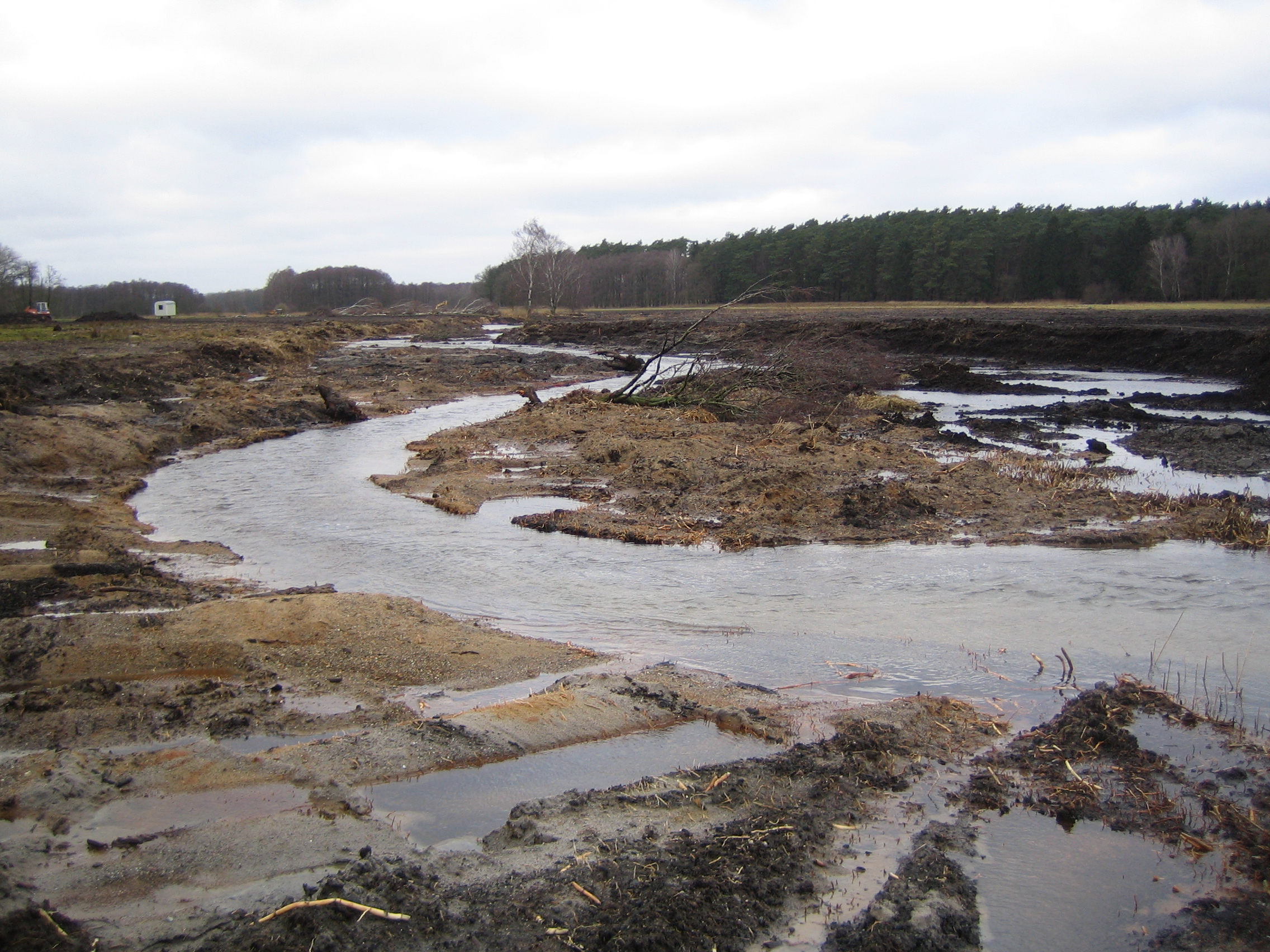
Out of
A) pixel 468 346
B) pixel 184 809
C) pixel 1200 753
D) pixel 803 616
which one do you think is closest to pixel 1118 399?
pixel 803 616

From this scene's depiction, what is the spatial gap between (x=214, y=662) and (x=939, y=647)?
5245 mm

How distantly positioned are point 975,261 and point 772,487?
209ft

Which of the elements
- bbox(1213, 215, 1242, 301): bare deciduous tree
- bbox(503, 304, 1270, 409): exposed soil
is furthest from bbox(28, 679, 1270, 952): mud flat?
bbox(1213, 215, 1242, 301): bare deciduous tree

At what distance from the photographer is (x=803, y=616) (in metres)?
7.27

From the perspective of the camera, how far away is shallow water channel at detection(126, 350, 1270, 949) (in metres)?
4.00

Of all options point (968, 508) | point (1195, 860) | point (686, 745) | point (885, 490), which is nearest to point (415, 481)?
point (885, 490)

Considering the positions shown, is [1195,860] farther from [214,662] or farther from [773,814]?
[214,662]

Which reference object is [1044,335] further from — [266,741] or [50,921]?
[50,921]

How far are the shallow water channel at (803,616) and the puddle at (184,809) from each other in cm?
46

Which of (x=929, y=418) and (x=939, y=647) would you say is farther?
(x=929, y=418)

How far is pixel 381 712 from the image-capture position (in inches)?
203

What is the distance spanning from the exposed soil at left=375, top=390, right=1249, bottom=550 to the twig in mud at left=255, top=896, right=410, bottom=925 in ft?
21.2

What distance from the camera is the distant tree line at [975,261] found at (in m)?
55.2

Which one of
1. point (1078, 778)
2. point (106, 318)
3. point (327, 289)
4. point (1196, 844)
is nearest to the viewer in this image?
point (1196, 844)
